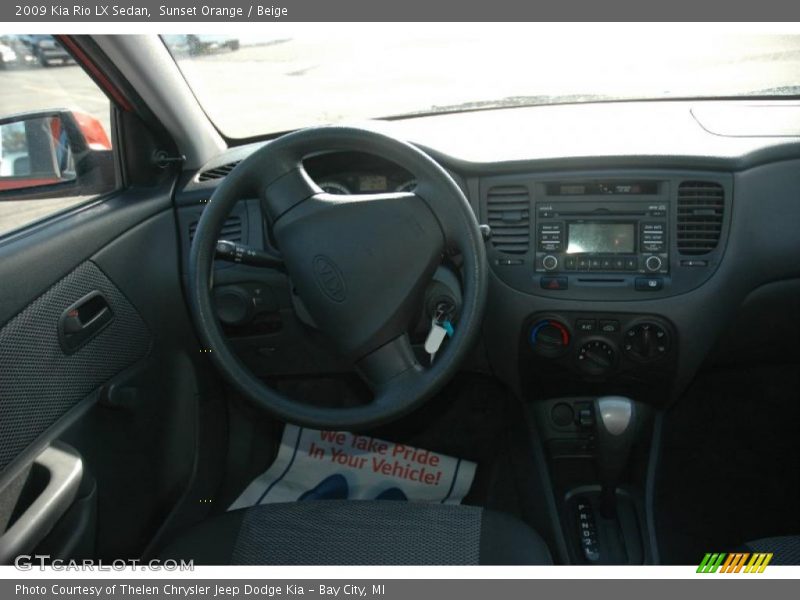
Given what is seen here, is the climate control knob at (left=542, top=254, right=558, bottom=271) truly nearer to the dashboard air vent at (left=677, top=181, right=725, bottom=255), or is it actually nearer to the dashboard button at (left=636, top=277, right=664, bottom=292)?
the dashboard button at (left=636, top=277, right=664, bottom=292)

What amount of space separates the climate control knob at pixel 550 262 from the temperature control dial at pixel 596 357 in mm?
253

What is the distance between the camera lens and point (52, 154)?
206 centimetres

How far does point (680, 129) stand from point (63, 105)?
173cm

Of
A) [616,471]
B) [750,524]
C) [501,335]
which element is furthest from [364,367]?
[750,524]

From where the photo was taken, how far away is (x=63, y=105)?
2.06 metres

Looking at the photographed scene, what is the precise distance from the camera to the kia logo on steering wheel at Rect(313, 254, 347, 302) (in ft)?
5.38

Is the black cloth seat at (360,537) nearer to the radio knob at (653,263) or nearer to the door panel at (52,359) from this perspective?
the door panel at (52,359)

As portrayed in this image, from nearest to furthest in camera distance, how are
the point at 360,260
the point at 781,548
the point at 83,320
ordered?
the point at 781,548
the point at 360,260
the point at 83,320

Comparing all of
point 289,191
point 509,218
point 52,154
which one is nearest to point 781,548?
point 509,218

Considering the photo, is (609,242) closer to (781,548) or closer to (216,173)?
(781,548)

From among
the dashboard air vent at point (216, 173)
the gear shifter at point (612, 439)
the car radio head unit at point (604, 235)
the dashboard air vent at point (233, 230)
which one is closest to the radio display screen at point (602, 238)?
the car radio head unit at point (604, 235)

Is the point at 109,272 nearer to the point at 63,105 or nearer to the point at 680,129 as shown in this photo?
the point at 63,105

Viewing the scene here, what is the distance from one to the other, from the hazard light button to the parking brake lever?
727 millimetres

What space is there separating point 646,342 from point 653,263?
234 millimetres
